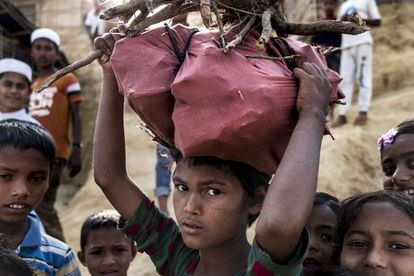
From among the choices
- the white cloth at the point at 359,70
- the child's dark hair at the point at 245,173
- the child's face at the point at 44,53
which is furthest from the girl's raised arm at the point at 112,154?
the white cloth at the point at 359,70

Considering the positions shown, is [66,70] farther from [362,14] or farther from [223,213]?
[362,14]

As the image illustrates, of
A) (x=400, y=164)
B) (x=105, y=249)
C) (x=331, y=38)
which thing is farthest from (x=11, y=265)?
(x=331, y=38)

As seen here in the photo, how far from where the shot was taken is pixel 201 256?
1.93 m

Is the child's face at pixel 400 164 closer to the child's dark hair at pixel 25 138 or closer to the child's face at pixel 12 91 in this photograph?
the child's dark hair at pixel 25 138

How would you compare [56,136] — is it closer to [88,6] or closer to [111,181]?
[111,181]

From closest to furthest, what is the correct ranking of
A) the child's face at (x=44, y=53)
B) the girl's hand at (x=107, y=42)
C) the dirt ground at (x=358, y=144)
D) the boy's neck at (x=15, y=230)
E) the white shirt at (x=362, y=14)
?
the girl's hand at (x=107, y=42), the boy's neck at (x=15, y=230), the child's face at (x=44, y=53), the dirt ground at (x=358, y=144), the white shirt at (x=362, y=14)

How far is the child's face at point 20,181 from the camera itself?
8.41 feet

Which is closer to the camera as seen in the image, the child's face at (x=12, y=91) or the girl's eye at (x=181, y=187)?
the girl's eye at (x=181, y=187)

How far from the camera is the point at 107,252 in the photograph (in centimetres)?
327

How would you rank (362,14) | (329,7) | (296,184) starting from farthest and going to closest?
(362,14) → (329,7) → (296,184)

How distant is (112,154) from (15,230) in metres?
0.90

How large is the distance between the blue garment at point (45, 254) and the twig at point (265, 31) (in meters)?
1.43

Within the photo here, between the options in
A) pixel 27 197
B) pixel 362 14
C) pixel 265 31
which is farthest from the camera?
pixel 362 14

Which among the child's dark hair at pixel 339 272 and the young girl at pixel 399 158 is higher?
the young girl at pixel 399 158
